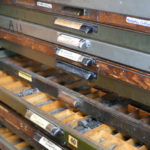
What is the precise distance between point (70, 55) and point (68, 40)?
0.07 m

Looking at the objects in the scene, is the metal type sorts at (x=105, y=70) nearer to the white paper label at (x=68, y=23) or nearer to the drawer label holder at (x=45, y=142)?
the white paper label at (x=68, y=23)

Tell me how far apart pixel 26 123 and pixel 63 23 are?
61 cm

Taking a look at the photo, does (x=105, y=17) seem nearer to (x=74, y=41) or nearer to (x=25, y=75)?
(x=74, y=41)

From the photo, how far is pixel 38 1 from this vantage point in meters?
1.39

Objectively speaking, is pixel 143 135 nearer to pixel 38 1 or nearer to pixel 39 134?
pixel 39 134

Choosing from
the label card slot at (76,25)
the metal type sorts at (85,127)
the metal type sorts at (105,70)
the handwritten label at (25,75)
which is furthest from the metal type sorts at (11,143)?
the label card slot at (76,25)

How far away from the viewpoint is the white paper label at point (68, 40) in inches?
47.4

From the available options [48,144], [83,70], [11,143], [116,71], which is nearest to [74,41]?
[83,70]

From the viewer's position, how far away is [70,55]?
49.6 inches

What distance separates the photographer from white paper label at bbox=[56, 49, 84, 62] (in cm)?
122

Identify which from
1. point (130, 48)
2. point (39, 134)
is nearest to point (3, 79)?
point (39, 134)

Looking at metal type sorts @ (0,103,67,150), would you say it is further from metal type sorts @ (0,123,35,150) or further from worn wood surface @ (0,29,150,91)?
worn wood surface @ (0,29,150,91)

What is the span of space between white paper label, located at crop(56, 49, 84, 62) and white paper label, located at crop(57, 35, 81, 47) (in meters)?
0.05

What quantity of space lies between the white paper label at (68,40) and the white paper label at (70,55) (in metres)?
0.05
